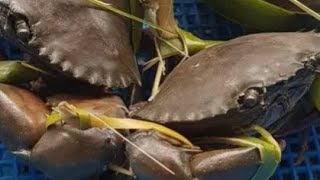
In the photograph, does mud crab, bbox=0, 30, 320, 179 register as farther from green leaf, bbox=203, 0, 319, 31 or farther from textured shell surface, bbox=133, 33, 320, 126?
green leaf, bbox=203, 0, 319, 31

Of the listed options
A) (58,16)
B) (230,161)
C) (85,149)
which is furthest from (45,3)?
(230,161)

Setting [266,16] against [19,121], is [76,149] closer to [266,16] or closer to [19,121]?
[19,121]

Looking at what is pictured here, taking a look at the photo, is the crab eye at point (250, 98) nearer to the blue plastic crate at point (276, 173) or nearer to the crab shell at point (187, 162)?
the crab shell at point (187, 162)

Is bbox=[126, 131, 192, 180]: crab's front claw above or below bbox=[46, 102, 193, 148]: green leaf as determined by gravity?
below

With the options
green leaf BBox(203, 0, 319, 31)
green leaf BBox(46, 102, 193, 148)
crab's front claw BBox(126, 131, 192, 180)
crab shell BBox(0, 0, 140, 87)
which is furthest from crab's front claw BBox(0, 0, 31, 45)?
green leaf BBox(203, 0, 319, 31)

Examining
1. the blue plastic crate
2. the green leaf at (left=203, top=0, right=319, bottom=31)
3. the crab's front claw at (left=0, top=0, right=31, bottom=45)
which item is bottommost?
the blue plastic crate

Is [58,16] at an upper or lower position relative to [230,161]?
upper

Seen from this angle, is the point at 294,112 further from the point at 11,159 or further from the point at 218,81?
the point at 11,159
